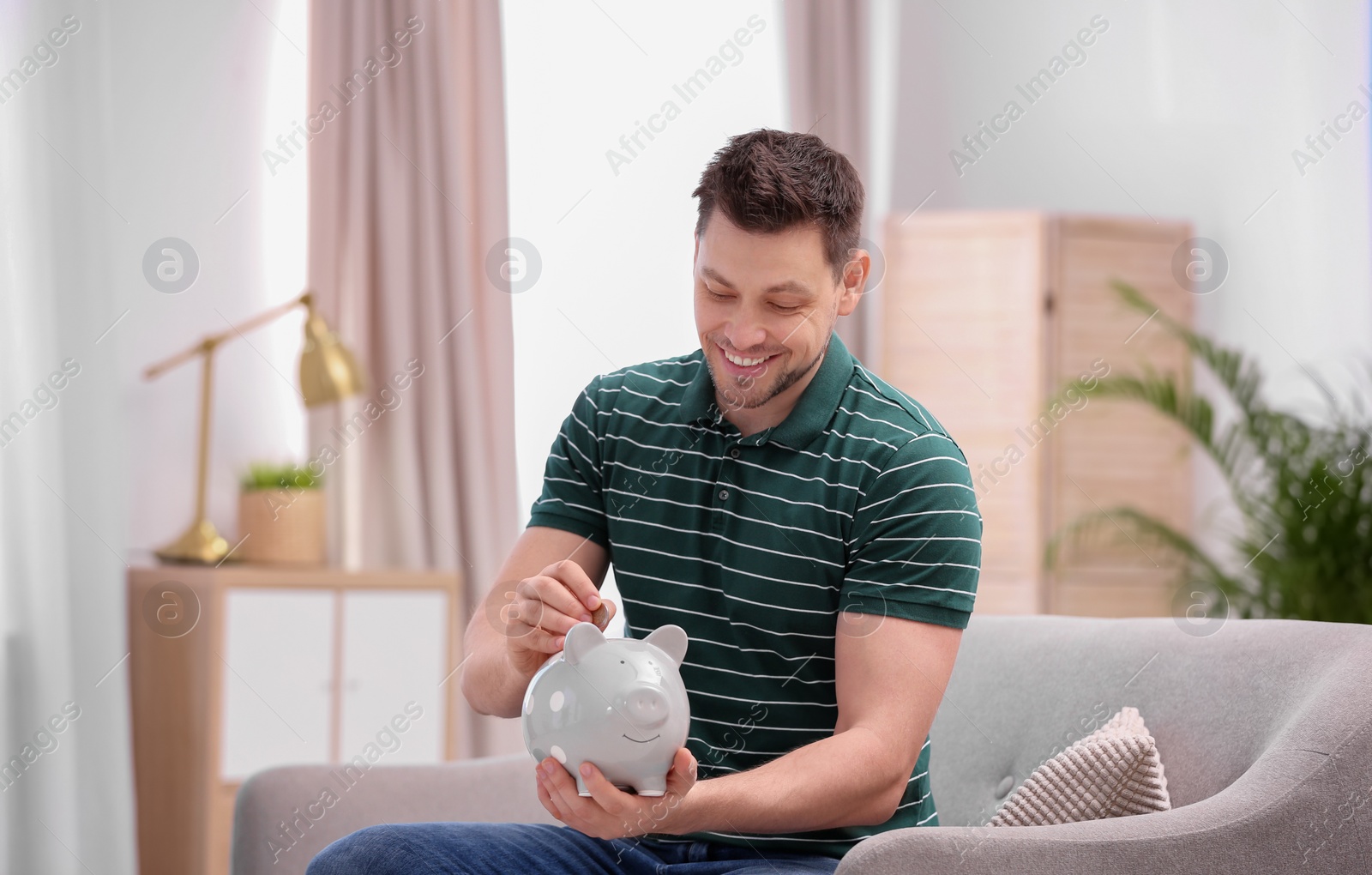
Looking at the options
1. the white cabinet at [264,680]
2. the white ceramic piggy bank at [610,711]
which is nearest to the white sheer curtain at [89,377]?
the white cabinet at [264,680]

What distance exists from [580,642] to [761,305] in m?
0.50

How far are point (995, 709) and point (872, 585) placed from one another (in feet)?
1.54

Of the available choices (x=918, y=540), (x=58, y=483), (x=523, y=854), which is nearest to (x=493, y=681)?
(x=523, y=854)

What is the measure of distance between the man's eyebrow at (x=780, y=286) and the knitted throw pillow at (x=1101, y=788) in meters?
0.64

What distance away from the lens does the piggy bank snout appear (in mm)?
1192

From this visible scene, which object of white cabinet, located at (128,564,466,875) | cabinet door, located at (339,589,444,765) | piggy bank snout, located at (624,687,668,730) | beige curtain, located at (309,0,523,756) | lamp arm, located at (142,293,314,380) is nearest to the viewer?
piggy bank snout, located at (624,687,668,730)

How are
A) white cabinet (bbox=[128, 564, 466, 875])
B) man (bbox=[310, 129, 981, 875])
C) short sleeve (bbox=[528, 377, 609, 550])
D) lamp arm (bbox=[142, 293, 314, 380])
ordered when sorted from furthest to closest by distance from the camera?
lamp arm (bbox=[142, 293, 314, 380]) < white cabinet (bbox=[128, 564, 466, 875]) < short sleeve (bbox=[528, 377, 609, 550]) < man (bbox=[310, 129, 981, 875])

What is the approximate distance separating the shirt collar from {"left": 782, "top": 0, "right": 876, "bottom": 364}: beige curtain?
296 cm

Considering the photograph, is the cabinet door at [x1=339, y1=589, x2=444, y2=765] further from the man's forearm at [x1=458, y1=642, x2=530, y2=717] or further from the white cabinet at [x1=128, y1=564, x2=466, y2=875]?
the man's forearm at [x1=458, y1=642, x2=530, y2=717]

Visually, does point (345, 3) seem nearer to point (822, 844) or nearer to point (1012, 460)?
point (1012, 460)

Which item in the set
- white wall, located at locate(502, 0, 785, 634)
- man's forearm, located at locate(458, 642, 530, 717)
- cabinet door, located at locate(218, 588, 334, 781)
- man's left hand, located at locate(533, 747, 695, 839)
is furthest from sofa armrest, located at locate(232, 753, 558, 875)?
white wall, located at locate(502, 0, 785, 634)

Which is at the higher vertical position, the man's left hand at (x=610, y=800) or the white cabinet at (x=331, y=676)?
the man's left hand at (x=610, y=800)

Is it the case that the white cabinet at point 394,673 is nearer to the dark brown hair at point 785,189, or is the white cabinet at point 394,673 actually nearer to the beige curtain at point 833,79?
the beige curtain at point 833,79

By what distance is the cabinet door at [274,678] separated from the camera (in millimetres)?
3176
